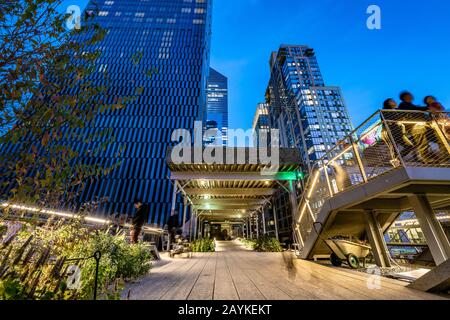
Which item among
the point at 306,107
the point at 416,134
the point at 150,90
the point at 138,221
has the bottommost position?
the point at 138,221

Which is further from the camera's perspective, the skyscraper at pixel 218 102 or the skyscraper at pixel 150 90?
the skyscraper at pixel 218 102

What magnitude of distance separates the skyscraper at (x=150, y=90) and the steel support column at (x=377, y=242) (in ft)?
87.8

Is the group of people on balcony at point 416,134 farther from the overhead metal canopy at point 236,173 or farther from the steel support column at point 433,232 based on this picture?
the overhead metal canopy at point 236,173

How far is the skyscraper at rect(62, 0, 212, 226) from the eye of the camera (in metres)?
33.3

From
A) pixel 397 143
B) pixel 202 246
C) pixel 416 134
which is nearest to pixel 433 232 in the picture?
pixel 397 143

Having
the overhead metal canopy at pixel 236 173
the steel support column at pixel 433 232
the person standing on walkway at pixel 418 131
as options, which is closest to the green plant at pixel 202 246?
the overhead metal canopy at pixel 236 173

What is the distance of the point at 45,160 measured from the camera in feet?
6.07

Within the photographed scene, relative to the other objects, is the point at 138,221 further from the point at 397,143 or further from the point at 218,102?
the point at 218,102

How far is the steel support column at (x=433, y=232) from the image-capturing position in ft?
9.89

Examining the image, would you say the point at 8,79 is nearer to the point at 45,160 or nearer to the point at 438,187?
the point at 45,160

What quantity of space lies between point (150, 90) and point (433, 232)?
4797cm

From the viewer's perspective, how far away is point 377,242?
4.82m

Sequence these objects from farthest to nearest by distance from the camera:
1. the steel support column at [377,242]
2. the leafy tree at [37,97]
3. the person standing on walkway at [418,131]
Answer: the steel support column at [377,242]
the person standing on walkway at [418,131]
the leafy tree at [37,97]

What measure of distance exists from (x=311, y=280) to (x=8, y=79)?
16.1 ft
